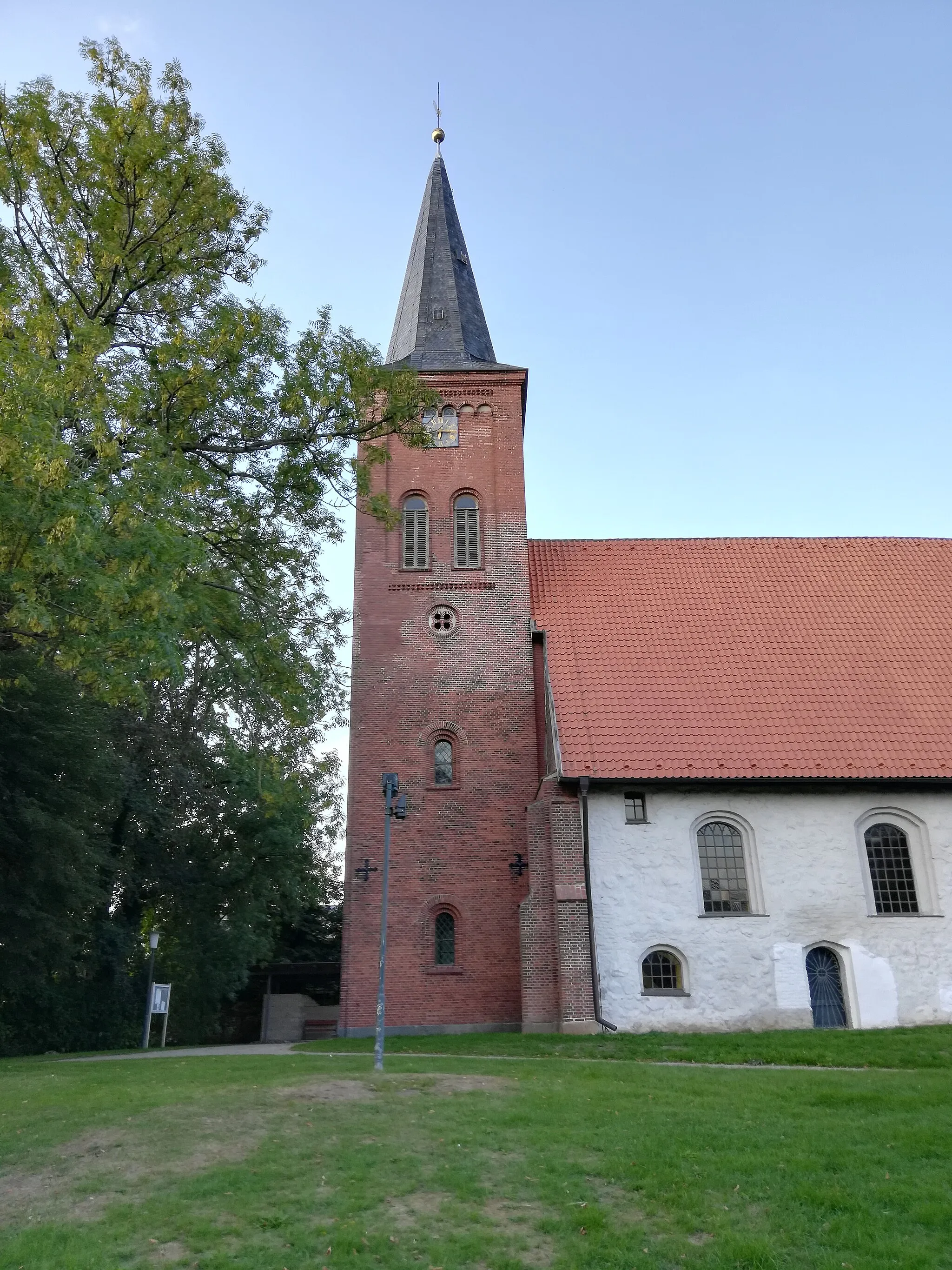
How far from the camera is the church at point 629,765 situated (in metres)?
16.8

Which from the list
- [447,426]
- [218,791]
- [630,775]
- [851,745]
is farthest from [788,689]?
[218,791]

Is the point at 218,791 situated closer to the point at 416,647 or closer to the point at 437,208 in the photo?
the point at 416,647

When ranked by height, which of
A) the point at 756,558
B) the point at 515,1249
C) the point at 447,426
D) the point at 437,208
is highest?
the point at 437,208

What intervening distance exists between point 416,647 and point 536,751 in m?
3.26

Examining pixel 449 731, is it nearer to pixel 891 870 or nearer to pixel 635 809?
pixel 635 809

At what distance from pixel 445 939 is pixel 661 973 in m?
4.12

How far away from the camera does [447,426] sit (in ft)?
74.9

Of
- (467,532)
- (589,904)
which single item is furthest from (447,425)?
(589,904)

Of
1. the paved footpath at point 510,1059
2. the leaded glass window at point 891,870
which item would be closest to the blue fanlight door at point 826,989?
the leaded glass window at point 891,870

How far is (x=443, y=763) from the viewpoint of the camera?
789 inches

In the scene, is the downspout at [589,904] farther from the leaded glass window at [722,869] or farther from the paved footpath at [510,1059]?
the paved footpath at [510,1059]

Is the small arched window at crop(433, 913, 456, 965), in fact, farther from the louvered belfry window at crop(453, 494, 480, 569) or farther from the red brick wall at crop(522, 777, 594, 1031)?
the louvered belfry window at crop(453, 494, 480, 569)

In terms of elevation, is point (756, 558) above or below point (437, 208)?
below

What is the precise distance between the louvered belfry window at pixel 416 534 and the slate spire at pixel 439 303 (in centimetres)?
326
